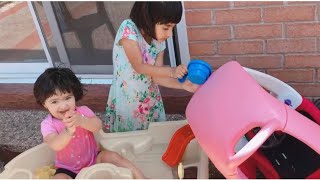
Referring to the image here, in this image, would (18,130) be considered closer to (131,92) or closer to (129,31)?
(131,92)

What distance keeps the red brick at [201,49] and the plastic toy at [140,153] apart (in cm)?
34

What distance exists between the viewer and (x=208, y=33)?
5.90 ft

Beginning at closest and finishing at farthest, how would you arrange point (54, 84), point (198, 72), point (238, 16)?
point (198, 72)
point (54, 84)
point (238, 16)

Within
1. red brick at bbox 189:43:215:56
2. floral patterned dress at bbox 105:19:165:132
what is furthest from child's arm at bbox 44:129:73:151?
red brick at bbox 189:43:215:56

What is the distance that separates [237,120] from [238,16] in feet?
2.02

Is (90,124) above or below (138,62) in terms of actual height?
below

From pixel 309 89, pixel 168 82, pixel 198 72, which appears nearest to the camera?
pixel 198 72

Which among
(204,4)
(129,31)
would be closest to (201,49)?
(204,4)

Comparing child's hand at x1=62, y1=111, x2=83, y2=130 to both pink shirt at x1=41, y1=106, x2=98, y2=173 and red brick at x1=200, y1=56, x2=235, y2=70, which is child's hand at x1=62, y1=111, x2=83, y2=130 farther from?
red brick at x1=200, y1=56, x2=235, y2=70

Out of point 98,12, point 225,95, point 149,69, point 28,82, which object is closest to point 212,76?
point 225,95

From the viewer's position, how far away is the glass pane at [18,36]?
218 centimetres

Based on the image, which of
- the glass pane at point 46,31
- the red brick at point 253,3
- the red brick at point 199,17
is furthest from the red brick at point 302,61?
the glass pane at point 46,31

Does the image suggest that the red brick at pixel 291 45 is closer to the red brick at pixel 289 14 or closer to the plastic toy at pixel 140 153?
the red brick at pixel 289 14

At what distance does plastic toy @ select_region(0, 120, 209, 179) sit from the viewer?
1.57 meters
